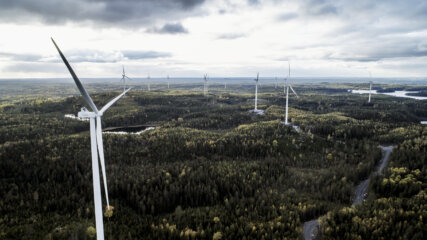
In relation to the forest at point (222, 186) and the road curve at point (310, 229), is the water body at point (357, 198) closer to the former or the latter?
the road curve at point (310, 229)

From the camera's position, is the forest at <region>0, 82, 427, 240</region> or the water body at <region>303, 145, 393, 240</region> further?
the water body at <region>303, 145, 393, 240</region>

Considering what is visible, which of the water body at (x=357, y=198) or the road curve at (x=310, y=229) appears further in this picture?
the water body at (x=357, y=198)

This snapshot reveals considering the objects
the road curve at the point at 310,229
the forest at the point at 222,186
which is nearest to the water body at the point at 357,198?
the road curve at the point at 310,229

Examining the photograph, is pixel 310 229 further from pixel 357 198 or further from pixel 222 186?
pixel 222 186

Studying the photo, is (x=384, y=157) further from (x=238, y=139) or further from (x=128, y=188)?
(x=128, y=188)

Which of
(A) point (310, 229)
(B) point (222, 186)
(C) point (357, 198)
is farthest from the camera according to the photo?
(B) point (222, 186)

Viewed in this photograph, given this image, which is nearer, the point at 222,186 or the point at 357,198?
the point at 357,198

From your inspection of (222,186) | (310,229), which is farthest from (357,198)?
(222,186)

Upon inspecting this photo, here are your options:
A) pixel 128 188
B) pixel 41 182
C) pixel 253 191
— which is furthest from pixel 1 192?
pixel 253 191

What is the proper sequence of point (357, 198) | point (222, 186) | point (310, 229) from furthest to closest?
point (222, 186) < point (357, 198) < point (310, 229)

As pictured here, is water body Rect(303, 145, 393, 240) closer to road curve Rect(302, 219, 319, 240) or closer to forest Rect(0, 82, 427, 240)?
road curve Rect(302, 219, 319, 240)

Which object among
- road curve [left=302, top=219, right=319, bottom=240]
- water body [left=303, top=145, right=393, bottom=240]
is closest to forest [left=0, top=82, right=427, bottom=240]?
road curve [left=302, top=219, right=319, bottom=240]
